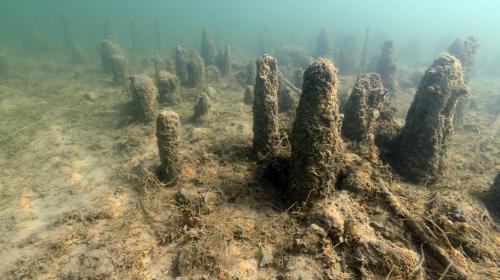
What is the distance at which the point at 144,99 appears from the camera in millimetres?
8695

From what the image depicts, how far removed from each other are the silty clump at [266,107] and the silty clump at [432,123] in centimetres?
268

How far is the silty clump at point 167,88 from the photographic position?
34.3 ft

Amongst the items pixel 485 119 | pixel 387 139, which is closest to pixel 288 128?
pixel 387 139

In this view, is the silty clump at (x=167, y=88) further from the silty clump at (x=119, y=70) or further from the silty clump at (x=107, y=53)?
the silty clump at (x=107, y=53)

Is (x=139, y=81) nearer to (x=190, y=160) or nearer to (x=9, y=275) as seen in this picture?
(x=190, y=160)

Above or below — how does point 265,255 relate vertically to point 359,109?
below

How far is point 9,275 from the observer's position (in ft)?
12.9

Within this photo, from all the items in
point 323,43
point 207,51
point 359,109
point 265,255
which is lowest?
point 265,255

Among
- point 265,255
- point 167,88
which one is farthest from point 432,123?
point 167,88

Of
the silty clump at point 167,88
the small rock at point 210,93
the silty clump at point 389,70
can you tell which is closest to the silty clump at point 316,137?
the silty clump at point 167,88

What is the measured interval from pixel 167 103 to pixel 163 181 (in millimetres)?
5484

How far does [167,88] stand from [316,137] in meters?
7.75

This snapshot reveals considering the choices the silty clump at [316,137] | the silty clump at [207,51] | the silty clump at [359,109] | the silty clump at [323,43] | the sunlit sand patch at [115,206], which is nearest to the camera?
the silty clump at [316,137]

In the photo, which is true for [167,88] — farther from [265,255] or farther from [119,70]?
[265,255]
